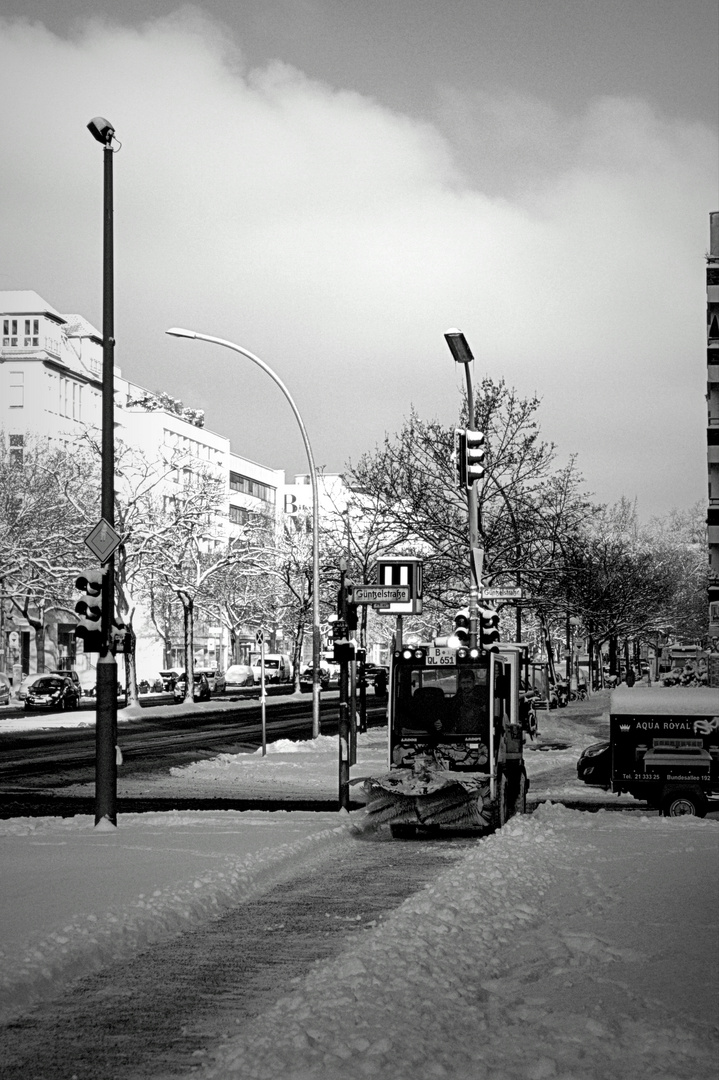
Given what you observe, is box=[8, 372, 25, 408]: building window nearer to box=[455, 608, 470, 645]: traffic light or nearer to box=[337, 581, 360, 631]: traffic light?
box=[455, 608, 470, 645]: traffic light

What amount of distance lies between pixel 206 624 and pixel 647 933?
10491cm

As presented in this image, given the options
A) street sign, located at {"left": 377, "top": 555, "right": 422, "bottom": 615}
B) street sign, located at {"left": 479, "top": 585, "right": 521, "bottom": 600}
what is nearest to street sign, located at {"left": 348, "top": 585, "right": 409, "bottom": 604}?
street sign, located at {"left": 377, "top": 555, "right": 422, "bottom": 615}

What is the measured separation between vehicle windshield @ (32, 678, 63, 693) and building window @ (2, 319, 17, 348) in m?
35.5

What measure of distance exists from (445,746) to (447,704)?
526 mm

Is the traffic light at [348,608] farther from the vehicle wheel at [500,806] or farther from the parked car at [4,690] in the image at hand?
the parked car at [4,690]

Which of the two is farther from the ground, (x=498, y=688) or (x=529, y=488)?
(x=529, y=488)

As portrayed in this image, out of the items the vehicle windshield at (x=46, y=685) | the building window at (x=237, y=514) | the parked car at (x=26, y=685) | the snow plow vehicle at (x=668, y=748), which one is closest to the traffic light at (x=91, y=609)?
the snow plow vehicle at (x=668, y=748)

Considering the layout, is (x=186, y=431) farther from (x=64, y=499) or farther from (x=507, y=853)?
(x=507, y=853)

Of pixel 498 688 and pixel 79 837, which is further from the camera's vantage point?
pixel 498 688

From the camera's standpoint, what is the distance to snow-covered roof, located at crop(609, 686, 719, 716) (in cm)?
1891

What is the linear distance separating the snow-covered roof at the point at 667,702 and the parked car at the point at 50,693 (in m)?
44.4

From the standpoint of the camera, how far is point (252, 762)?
2989 centimetres

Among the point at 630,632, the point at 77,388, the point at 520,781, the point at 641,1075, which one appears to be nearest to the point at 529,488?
the point at 520,781

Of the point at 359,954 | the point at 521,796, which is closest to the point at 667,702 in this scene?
the point at 521,796
